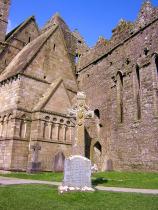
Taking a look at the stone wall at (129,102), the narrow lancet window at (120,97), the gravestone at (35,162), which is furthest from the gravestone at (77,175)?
the narrow lancet window at (120,97)

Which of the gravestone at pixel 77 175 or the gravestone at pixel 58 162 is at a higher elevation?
the gravestone at pixel 58 162

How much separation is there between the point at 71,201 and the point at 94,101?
46.9 ft

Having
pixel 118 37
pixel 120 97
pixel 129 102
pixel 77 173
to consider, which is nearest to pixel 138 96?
pixel 129 102

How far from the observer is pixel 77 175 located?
8758mm

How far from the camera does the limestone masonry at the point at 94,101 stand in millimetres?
16078

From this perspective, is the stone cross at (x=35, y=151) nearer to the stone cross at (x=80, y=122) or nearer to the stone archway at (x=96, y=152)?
the stone archway at (x=96, y=152)

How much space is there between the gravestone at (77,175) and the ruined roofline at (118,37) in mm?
11668

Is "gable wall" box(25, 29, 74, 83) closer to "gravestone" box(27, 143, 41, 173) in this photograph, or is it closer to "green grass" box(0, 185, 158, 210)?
"gravestone" box(27, 143, 41, 173)

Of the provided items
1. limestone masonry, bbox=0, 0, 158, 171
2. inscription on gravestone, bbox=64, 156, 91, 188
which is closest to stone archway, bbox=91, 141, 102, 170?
limestone masonry, bbox=0, 0, 158, 171

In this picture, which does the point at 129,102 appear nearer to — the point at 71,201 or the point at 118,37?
the point at 118,37

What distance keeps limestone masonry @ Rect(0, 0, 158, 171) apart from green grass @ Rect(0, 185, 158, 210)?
7.57 m

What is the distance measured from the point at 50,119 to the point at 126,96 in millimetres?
5376

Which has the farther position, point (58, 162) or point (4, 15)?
point (4, 15)

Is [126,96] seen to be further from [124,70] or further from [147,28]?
[147,28]
